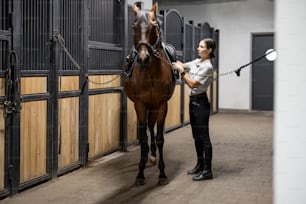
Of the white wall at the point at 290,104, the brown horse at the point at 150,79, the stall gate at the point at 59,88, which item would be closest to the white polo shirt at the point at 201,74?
the brown horse at the point at 150,79

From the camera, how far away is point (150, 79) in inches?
121

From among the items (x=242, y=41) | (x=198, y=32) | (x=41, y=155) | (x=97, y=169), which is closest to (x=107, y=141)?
(x=97, y=169)

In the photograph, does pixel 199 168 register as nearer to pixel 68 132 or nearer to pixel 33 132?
pixel 68 132

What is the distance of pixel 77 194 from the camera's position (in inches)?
114

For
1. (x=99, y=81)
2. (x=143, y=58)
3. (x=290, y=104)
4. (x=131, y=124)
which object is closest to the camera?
(x=290, y=104)

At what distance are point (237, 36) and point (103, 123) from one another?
5.52 meters

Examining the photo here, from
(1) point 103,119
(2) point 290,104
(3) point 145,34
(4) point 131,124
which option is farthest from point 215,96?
(2) point 290,104

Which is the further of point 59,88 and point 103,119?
point 103,119

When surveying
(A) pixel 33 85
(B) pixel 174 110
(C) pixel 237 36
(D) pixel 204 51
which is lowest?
(B) pixel 174 110

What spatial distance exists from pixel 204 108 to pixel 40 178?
1.45 m

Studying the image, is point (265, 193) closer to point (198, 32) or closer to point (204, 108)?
point (204, 108)

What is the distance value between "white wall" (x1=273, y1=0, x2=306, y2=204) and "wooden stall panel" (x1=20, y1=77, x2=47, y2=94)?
2071 millimetres

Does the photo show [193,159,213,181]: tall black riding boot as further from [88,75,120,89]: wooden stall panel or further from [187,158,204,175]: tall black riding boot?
[88,75,120,89]: wooden stall panel

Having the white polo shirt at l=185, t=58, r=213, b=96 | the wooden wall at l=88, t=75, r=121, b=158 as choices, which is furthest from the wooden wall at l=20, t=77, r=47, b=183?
the white polo shirt at l=185, t=58, r=213, b=96
